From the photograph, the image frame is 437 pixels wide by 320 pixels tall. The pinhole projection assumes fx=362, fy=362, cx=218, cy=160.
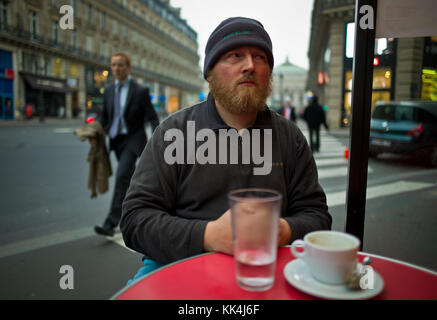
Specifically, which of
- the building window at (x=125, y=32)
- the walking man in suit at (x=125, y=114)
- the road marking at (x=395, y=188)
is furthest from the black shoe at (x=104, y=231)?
the building window at (x=125, y=32)

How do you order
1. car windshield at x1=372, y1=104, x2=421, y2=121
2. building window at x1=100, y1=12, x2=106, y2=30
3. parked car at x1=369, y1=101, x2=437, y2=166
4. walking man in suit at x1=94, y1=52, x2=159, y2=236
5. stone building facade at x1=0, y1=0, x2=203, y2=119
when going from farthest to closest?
building window at x1=100, y1=12, x2=106, y2=30 < stone building facade at x1=0, y1=0, x2=203, y2=119 < walking man in suit at x1=94, y1=52, x2=159, y2=236 < car windshield at x1=372, y1=104, x2=421, y2=121 < parked car at x1=369, y1=101, x2=437, y2=166

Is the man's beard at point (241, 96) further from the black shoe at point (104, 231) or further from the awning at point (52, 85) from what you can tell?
the awning at point (52, 85)

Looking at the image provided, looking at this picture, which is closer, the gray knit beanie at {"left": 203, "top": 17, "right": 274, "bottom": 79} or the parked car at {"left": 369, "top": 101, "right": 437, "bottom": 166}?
the gray knit beanie at {"left": 203, "top": 17, "right": 274, "bottom": 79}

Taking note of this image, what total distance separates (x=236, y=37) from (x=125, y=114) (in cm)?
274

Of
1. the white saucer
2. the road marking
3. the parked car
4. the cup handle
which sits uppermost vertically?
the parked car

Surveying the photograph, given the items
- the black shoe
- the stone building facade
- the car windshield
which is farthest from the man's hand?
the black shoe

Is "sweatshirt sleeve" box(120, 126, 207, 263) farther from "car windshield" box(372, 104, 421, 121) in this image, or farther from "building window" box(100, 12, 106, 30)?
"building window" box(100, 12, 106, 30)

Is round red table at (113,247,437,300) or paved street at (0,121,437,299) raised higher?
round red table at (113,247,437,300)

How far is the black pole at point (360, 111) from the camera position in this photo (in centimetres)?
159

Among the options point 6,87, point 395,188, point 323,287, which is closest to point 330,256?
point 323,287

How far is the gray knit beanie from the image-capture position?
5.10 ft

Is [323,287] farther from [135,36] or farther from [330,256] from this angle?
[135,36]

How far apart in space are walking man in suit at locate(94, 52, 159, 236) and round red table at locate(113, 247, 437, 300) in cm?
312
